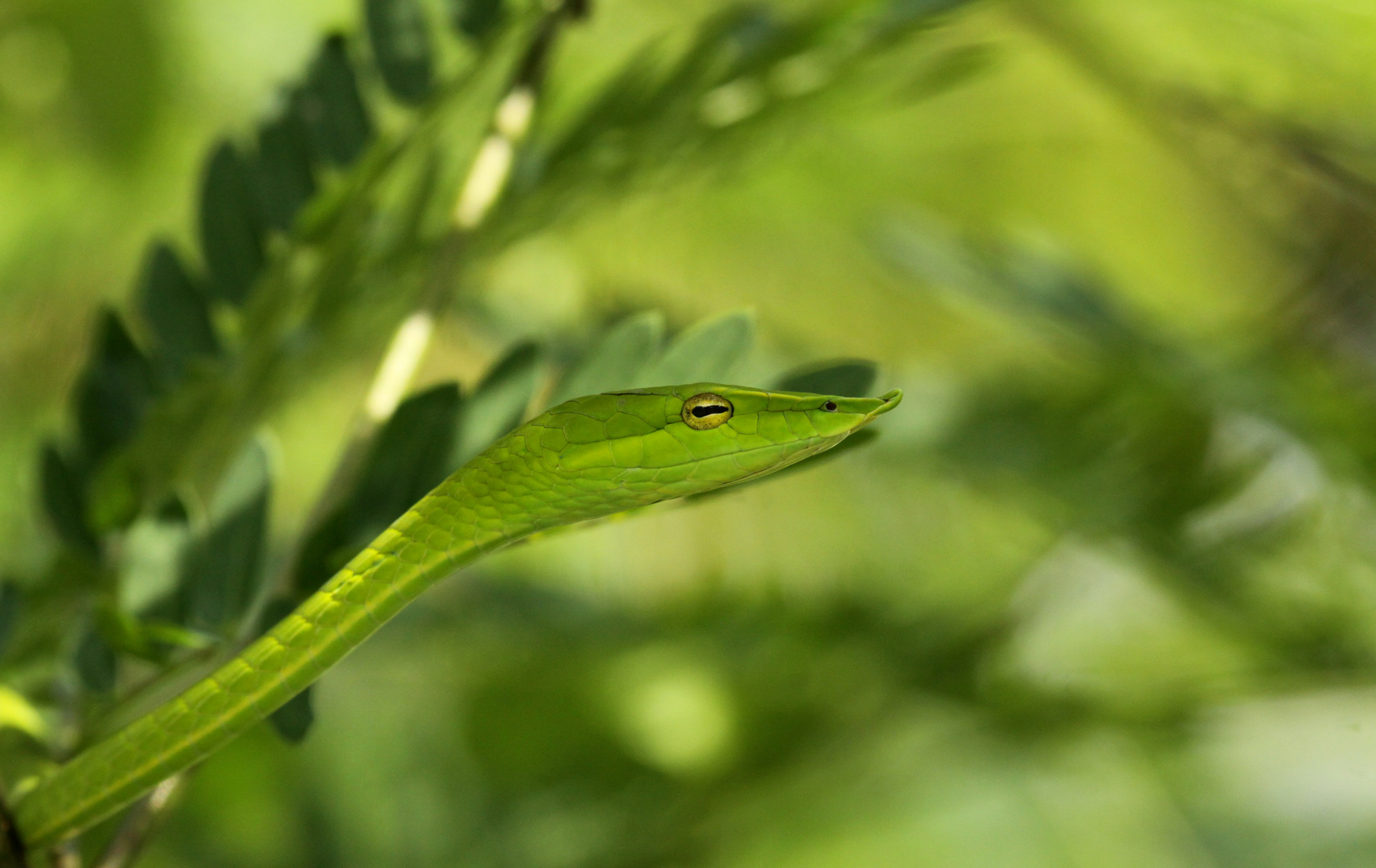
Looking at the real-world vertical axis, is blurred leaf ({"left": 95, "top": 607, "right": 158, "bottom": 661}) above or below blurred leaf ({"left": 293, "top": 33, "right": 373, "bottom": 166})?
below

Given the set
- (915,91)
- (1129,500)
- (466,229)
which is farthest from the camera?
(1129,500)

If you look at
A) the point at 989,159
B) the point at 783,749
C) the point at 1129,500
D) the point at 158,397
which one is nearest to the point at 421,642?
the point at 783,749

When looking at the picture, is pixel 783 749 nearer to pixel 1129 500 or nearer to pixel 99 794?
pixel 1129 500

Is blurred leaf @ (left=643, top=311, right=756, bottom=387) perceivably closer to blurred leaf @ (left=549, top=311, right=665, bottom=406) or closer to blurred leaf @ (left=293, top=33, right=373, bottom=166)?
blurred leaf @ (left=549, top=311, right=665, bottom=406)

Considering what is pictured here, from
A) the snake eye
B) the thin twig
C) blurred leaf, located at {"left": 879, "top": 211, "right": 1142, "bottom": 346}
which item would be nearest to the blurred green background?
blurred leaf, located at {"left": 879, "top": 211, "right": 1142, "bottom": 346}

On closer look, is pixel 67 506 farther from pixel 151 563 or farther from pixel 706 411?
pixel 706 411

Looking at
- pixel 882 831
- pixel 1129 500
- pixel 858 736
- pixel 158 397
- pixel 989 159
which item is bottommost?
pixel 882 831

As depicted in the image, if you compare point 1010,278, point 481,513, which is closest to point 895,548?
point 1010,278
